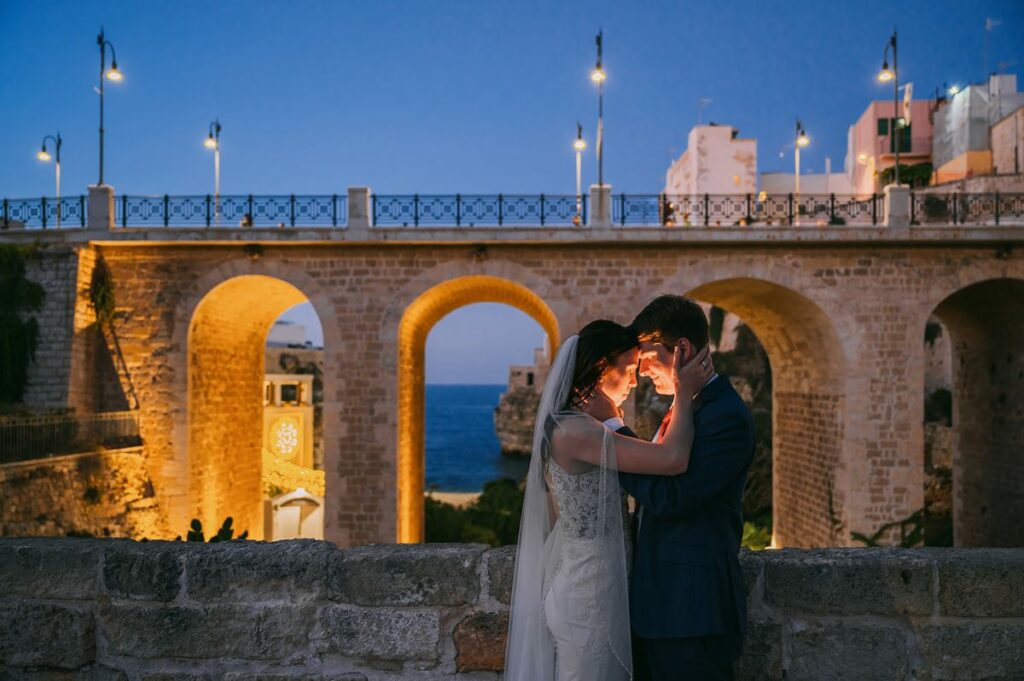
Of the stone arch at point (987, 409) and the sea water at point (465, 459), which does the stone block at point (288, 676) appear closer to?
the stone arch at point (987, 409)

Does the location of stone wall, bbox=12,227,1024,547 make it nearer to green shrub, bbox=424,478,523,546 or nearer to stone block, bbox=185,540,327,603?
green shrub, bbox=424,478,523,546

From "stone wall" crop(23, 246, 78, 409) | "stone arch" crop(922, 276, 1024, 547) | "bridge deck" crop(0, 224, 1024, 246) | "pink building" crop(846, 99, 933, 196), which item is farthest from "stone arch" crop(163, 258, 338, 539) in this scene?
"pink building" crop(846, 99, 933, 196)

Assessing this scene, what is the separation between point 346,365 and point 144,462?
172 inches

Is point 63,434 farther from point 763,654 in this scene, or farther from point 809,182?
point 809,182

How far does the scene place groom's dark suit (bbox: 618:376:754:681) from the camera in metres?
1.91

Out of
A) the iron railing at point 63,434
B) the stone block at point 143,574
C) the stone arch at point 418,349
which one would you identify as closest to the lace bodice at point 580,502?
the stone block at point 143,574

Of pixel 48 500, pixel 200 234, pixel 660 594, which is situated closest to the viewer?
pixel 660 594

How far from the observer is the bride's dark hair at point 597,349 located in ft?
7.38

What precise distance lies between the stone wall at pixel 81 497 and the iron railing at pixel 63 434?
0.32 meters

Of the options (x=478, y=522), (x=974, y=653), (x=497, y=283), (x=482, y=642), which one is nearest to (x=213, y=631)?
(x=482, y=642)

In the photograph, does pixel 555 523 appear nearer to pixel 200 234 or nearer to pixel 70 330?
pixel 200 234

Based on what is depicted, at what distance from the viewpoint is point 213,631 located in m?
2.36

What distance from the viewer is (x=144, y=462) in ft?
40.1

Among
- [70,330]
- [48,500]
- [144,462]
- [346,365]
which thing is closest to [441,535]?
[346,365]
